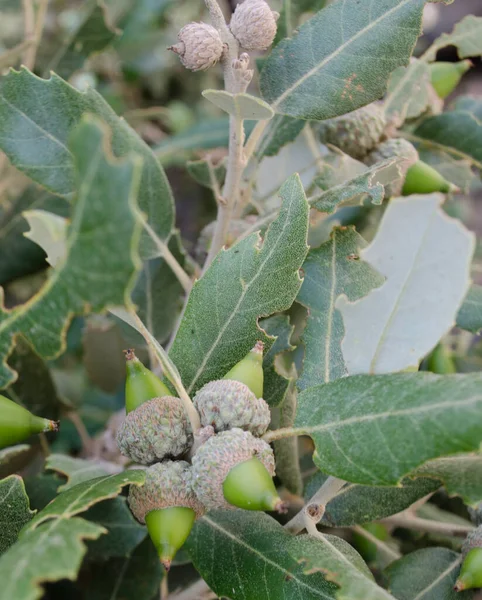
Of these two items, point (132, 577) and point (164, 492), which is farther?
point (132, 577)

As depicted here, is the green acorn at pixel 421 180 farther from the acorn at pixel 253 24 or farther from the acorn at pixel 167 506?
the acorn at pixel 167 506

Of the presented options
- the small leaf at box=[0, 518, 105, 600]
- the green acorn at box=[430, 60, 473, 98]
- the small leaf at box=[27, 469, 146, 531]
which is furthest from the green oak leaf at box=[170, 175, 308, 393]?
the green acorn at box=[430, 60, 473, 98]

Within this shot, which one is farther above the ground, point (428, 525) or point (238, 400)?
point (238, 400)

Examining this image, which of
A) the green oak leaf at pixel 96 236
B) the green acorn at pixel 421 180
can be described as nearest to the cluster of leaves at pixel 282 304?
the green oak leaf at pixel 96 236

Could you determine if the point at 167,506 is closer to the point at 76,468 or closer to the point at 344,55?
the point at 76,468

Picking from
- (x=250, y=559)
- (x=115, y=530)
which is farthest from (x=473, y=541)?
(x=115, y=530)

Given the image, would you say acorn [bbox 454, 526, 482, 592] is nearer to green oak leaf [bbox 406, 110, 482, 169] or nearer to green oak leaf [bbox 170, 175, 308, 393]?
green oak leaf [bbox 170, 175, 308, 393]

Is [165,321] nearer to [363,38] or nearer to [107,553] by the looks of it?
[107,553]
